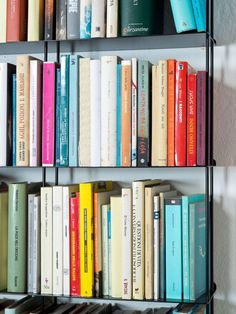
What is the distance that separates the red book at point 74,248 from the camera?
5.92 ft

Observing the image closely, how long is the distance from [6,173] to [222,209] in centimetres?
78

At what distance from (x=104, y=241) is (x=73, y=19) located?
707 mm

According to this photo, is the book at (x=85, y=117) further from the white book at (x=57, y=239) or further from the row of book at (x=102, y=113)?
the white book at (x=57, y=239)

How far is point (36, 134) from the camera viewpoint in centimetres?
183

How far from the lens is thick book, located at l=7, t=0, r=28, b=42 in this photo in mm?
1842

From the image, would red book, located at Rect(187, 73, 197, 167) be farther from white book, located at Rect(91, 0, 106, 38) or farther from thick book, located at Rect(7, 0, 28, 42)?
thick book, located at Rect(7, 0, 28, 42)

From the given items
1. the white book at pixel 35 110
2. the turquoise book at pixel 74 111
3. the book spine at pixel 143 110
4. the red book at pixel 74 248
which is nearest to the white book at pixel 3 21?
the white book at pixel 35 110

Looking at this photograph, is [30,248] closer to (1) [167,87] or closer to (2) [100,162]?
(2) [100,162]

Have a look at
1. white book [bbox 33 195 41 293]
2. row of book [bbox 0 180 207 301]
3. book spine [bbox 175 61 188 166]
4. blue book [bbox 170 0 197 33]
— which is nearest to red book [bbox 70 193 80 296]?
row of book [bbox 0 180 207 301]

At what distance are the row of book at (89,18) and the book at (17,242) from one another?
50 cm

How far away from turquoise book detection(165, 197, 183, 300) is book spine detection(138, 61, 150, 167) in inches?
6.0

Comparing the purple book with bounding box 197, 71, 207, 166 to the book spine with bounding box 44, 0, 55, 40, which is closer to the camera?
the purple book with bounding box 197, 71, 207, 166

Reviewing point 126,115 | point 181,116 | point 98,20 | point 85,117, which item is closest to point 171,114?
point 181,116

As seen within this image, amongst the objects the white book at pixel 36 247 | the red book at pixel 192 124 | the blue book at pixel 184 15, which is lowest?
the white book at pixel 36 247
